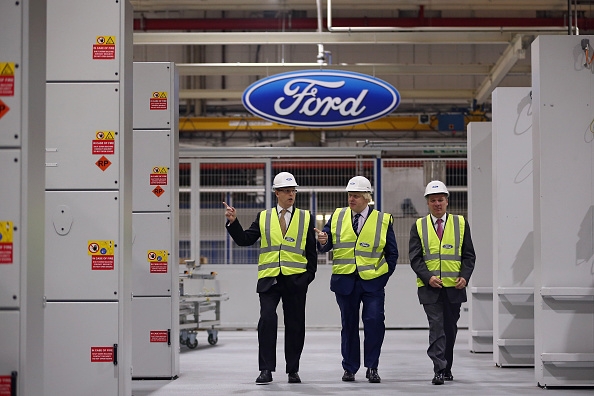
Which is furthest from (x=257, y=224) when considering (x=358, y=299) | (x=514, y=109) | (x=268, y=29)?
(x=268, y=29)

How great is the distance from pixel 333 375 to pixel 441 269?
1.43 metres

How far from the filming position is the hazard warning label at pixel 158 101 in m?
7.81

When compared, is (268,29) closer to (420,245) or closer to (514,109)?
(514,109)

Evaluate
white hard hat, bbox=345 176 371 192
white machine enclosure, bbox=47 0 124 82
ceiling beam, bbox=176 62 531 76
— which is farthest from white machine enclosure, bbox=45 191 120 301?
ceiling beam, bbox=176 62 531 76

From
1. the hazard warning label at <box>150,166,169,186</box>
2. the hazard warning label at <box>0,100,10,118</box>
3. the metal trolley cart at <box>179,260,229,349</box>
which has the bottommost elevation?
the metal trolley cart at <box>179,260,229,349</box>

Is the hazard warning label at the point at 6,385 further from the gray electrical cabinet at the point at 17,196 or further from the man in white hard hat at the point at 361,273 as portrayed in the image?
the man in white hard hat at the point at 361,273

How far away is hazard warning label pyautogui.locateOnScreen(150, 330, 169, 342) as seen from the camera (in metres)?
7.77

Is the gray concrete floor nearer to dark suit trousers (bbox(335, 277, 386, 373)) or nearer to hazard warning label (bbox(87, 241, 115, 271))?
dark suit trousers (bbox(335, 277, 386, 373))

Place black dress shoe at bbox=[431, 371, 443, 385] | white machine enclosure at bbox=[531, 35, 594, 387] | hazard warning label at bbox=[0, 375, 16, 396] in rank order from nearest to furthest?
hazard warning label at bbox=[0, 375, 16, 396], white machine enclosure at bbox=[531, 35, 594, 387], black dress shoe at bbox=[431, 371, 443, 385]

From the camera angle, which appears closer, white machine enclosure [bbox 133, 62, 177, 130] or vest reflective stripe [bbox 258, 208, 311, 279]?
vest reflective stripe [bbox 258, 208, 311, 279]

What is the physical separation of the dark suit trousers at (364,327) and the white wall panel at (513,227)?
60.0 inches

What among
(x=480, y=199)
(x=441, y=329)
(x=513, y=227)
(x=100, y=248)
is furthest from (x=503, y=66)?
(x=100, y=248)

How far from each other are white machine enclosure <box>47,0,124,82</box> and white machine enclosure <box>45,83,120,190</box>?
178mm

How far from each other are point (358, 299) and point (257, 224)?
1083mm
